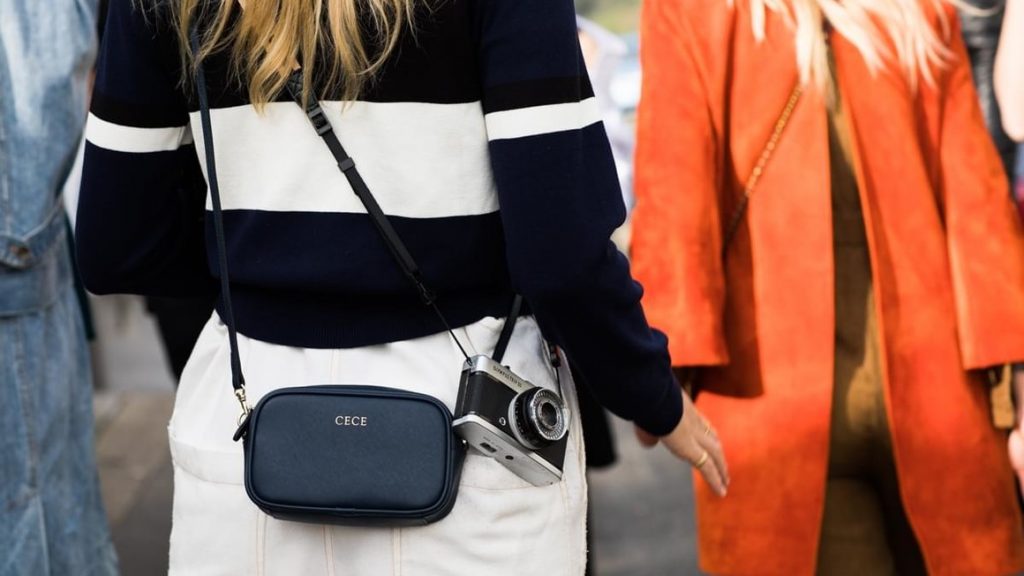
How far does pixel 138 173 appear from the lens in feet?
6.21

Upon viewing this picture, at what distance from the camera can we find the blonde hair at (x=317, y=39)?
1.66 meters

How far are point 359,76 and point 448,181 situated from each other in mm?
170

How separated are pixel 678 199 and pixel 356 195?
0.95 m

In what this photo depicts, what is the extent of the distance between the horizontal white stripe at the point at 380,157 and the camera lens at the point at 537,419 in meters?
0.25

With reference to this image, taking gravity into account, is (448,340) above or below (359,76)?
below

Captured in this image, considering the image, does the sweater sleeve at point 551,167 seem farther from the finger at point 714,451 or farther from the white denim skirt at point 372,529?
the finger at point 714,451

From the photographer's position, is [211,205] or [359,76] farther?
[211,205]

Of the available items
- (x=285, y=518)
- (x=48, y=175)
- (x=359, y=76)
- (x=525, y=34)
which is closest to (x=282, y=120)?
(x=359, y=76)

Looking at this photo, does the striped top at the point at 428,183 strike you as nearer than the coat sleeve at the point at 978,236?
Yes

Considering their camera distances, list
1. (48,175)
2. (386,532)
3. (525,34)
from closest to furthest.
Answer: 1. (525,34)
2. (386,532)
3. (48,175)

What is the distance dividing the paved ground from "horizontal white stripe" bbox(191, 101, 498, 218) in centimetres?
277

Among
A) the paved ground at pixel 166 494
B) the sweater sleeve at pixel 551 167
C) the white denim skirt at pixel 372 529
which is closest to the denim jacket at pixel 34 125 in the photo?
the white denim skirt at pixel 372 529

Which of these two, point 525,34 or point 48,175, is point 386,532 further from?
point 48,175

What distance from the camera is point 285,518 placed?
1740 mm
